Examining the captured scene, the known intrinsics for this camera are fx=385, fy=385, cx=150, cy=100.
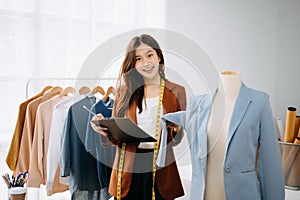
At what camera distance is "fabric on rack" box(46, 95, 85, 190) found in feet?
5.78

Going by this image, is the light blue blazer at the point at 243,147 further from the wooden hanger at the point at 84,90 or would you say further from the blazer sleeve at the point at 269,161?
the wooden hanger at the point at 84,90

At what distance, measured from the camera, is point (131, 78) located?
1.43 metres

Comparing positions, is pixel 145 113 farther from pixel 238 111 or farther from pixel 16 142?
pixel 16 142

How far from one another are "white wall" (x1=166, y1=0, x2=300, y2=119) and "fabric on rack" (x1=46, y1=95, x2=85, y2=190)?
1.05 meters

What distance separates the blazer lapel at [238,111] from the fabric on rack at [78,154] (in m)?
0.66

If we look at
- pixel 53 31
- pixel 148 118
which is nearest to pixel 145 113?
pixel 148 118

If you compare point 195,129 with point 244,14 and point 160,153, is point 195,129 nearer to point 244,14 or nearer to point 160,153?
point 160,153

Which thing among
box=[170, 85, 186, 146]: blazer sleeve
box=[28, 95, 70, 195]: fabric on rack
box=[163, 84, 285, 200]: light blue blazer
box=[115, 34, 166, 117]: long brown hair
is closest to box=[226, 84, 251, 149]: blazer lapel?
box=[163, 84, 285, 200]: light blue blazer

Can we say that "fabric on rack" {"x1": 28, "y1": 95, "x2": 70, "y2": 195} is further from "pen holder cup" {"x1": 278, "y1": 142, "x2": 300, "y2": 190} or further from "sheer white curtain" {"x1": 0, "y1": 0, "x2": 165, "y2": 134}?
"pen holder cup" {"x1": 278, "y1": 142, "x2": 300, "y2": 190}

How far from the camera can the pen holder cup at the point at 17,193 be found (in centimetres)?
167

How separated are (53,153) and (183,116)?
2.35 feet

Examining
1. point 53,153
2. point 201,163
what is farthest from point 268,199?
point 53,153

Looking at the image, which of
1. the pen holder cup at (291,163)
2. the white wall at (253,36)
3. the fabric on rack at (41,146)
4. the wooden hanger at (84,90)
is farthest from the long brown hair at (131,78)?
the white wall at (253,36)

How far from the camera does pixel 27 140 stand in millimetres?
1880
